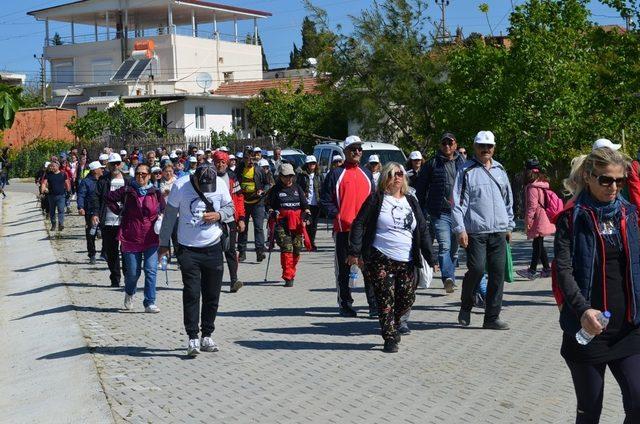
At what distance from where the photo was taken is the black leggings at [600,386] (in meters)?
4.88

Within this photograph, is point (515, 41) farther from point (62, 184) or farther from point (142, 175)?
point (62, 184)

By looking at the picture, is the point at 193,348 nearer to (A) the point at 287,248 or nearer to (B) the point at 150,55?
(A) the point at 287,248

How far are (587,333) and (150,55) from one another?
2302 inches

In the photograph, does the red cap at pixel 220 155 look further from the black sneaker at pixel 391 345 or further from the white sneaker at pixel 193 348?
the black sneaker at pixel 391 345

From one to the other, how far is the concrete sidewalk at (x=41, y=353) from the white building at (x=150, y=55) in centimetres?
4069

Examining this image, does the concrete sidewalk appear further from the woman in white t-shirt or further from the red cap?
the woman in white t-shirt

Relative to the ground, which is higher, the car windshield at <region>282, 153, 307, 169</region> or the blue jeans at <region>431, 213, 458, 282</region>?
the car windshield at <region>282, 153, 307, 169</region>

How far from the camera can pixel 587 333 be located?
484 cm

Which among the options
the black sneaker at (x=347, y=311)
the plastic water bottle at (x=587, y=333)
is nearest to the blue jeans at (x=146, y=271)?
the black sneaker at (x=347, y=311)

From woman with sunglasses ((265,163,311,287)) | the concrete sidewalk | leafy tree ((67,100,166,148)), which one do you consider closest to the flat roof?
leafy tree ((67,100,166,148))

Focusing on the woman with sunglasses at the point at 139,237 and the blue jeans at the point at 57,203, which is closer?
the woman with sunglasses at the point at 139,237

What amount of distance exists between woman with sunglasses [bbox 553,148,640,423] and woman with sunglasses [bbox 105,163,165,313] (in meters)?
7.59

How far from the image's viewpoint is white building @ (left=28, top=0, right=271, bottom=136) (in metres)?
60.3

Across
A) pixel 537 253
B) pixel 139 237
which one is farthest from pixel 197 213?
pixel 537 253
